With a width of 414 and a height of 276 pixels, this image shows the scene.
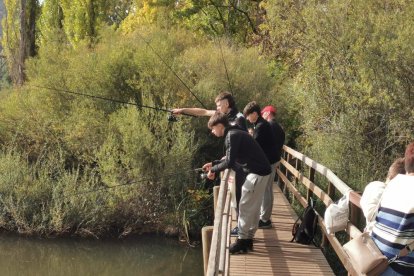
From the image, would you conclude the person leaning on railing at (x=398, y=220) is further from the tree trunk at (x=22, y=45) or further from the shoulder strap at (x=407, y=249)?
the tree trunk at (x=22, y=45)

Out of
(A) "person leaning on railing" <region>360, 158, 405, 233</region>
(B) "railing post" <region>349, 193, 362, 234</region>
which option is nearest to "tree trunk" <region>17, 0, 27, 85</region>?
(B) "railing post" <region>349, 193, 362, 234</region>

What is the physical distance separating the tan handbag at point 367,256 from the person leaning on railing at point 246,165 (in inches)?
86.5

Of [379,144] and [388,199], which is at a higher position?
[388,199]

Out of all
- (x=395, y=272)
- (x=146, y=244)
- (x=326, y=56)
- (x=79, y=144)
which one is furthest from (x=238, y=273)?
(x=79, y=144)

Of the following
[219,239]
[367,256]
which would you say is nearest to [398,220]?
[367,256]

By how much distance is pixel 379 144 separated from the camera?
10969mm

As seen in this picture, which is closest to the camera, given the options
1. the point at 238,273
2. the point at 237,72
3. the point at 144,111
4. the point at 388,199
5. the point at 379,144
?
the point at 388,199

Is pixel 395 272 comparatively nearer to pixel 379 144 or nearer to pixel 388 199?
pixel 388 199

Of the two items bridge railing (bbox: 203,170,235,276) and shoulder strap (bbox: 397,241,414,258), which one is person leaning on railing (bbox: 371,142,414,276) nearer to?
shoulder strap (bbox: 397,241,414,258)

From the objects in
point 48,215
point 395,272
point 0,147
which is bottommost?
point 48,215

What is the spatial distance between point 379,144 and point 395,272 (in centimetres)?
808

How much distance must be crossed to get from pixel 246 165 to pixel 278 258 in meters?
1.37

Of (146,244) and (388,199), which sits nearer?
(388,199)

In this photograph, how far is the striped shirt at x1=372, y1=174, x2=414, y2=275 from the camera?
10.1ft
